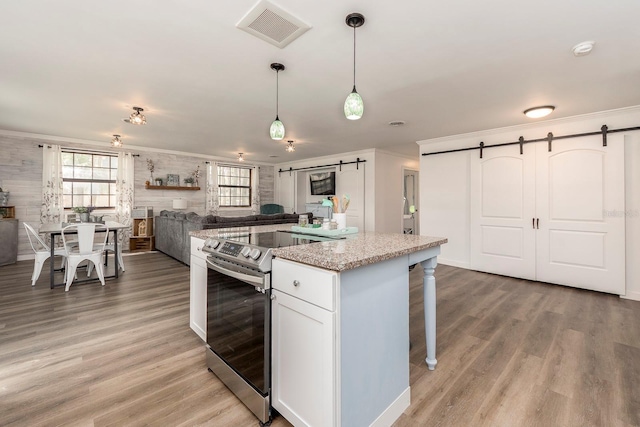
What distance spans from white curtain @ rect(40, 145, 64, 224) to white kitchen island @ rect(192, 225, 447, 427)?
6526mm

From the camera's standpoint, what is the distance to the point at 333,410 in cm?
123

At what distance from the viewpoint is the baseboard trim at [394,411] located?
4.74 feet

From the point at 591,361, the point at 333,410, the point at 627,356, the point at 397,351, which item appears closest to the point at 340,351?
the point at 333,410

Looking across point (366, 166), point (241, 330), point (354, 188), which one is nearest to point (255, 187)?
point (354, 188)

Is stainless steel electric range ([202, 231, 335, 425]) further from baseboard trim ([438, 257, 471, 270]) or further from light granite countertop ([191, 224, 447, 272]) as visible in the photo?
baseboard trim ([438, 257, 471, 270])

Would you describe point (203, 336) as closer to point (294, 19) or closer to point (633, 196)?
point (294, 19)

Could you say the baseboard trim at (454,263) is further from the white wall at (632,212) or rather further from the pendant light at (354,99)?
the pendant light at (354,99)

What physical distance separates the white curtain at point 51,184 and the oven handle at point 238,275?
19.2ft

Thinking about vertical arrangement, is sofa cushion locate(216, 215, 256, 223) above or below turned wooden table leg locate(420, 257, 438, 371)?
above

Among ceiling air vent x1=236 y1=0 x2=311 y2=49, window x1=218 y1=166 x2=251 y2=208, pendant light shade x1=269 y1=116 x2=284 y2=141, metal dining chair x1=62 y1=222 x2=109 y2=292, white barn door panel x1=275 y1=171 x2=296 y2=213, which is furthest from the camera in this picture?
white barn door panel x1=275 y1=171 x2=296 y2=213

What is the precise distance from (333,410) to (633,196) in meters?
4.68

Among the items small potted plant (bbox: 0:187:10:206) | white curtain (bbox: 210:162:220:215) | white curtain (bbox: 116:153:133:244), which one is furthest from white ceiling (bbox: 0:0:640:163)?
white curtain (bbox: 210:162:220:215)

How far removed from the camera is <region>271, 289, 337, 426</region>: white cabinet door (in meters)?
1.23

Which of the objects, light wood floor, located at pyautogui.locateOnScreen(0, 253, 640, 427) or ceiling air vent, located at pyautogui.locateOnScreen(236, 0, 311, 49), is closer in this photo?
light wood floor, located at pyautogui.locateOnScreen(0, 253, 640, 427)
